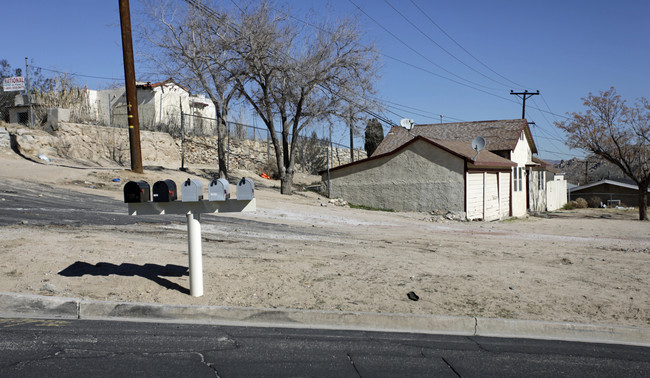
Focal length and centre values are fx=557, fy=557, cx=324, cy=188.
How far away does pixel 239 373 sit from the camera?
15.2ft

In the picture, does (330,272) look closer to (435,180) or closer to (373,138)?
(435,180)

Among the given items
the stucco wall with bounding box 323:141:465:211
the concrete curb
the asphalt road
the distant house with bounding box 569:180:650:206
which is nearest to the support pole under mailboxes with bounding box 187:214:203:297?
the concrete curb

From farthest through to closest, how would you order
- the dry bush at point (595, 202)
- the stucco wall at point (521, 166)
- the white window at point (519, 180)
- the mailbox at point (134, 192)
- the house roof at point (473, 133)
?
the dry bush at point (595, 202) → the house roof at point (473, 133) → the white window at point (519, 180) → the stucco wall at point (521, 166) → the mailbox at point (134, 192)

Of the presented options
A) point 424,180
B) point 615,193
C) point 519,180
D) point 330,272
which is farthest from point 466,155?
point 615,193

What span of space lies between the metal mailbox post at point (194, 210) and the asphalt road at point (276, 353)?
80 centimetres

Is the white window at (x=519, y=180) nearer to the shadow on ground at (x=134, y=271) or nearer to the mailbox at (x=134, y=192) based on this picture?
the shadow on ground at (x=134, y=271)

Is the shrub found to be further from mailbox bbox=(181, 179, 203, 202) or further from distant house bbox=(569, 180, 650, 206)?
mailbox bbox=(181, 179, 203, 202)

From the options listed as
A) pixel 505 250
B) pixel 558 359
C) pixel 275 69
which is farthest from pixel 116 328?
pixel 275 69

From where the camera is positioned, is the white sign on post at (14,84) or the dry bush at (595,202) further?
the dry bush at (595,202)

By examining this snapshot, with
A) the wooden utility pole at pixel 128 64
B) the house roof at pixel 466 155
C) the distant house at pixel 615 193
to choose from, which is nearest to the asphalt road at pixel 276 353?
the wooden utility pole at pixel 128 64

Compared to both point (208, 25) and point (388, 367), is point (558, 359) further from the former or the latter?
point (208, 25)

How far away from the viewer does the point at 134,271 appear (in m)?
7.79

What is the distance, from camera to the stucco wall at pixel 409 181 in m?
24.0

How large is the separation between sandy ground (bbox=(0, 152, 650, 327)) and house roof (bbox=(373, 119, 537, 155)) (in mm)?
19443
